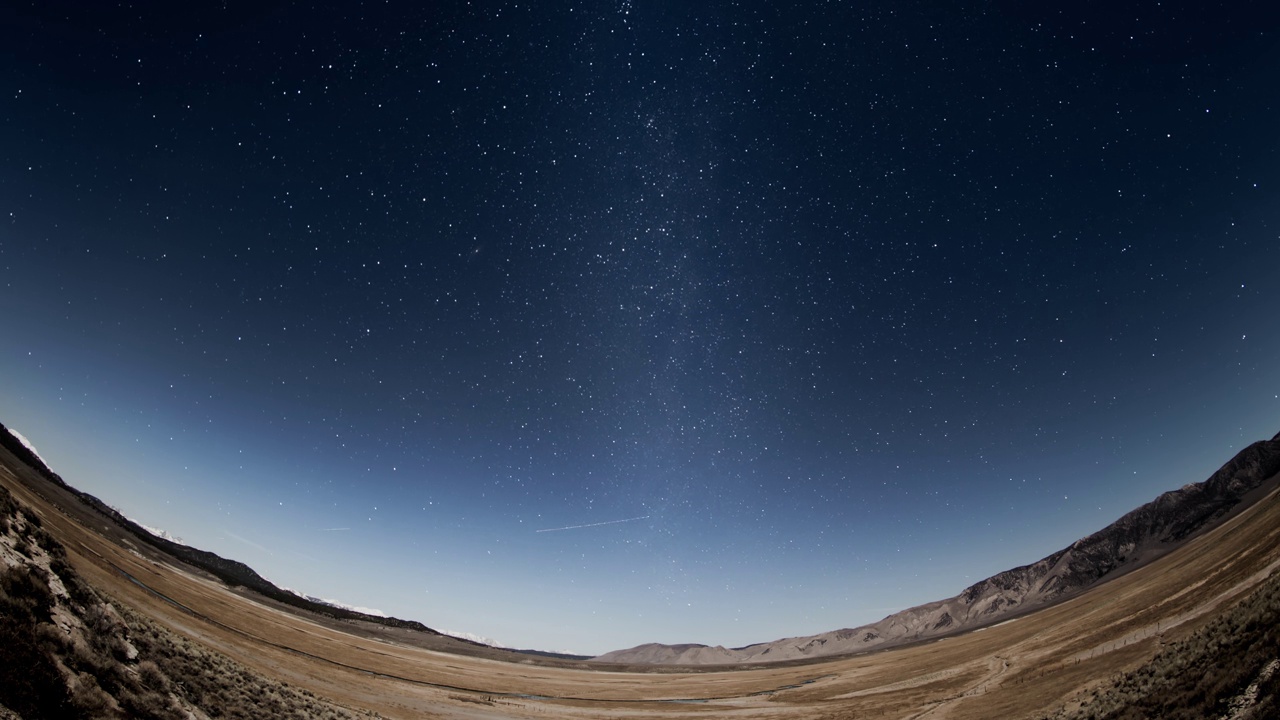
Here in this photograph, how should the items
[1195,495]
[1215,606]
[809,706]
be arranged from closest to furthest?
1. [1215,606]
2. [809,706]
3. [1195,495]

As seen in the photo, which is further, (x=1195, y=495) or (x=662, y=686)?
(x=1195, y=495)

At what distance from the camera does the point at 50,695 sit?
7457 millimetres

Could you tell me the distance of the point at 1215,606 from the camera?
28125mm

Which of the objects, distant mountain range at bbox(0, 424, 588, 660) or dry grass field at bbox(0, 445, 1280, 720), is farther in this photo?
distant mountain range at bbox(0, 424, 588, 660)

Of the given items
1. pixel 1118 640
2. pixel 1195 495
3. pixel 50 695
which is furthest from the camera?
pixel 1195 495

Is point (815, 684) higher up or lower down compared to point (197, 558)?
higher up

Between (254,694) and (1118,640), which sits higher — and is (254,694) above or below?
above

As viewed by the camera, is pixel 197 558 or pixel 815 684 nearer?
pixel 815 684

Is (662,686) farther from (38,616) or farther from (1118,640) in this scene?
(38,616)

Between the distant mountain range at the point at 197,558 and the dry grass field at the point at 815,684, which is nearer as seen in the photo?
the dry grass field at the point at 815,684

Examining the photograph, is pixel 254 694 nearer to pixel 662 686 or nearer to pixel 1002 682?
pixel 1002 682

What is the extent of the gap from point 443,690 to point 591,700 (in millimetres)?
16600

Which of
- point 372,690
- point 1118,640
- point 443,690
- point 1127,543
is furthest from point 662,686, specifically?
point 1127,543

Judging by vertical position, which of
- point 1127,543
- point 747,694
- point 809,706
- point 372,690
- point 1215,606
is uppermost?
point 1215,606
